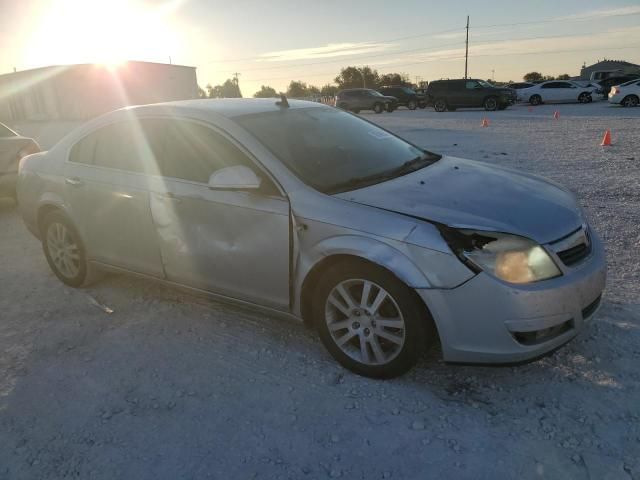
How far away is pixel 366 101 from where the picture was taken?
100ft

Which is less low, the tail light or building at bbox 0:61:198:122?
building at bbox 0:61:198:122

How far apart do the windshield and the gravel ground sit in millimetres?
1166

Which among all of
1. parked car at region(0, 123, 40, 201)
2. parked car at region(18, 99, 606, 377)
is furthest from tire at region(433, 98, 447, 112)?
parked car at region(18, 99, 606, 377)

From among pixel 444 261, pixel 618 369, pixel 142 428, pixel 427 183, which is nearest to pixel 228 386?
pixel 142 428

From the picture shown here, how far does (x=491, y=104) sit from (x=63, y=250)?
26.1m

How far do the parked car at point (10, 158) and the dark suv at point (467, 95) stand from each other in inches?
941

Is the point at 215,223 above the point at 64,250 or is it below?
above

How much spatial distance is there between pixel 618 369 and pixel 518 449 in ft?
3.18

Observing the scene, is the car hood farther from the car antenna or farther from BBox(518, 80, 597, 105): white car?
BBox(518, 80, 597, 105): white car

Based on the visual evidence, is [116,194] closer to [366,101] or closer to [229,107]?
[229,107]

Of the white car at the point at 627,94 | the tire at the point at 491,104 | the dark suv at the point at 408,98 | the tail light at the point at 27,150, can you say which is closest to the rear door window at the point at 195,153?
the tail light at the point at 27,150

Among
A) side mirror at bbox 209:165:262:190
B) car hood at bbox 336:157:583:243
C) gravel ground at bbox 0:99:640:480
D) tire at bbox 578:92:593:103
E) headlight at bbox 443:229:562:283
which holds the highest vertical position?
side mirror at bbox 209:165:262:190

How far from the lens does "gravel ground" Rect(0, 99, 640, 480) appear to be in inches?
94.0

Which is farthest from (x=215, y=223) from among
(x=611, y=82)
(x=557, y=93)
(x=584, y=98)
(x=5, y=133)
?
(x=611, y=82)
